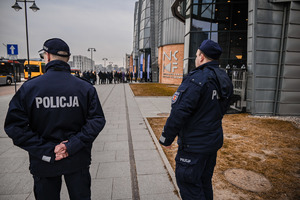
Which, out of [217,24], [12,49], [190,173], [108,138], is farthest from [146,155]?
[217,24]

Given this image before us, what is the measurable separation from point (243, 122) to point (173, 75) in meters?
21.2

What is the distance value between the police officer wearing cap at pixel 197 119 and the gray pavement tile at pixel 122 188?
1230mm

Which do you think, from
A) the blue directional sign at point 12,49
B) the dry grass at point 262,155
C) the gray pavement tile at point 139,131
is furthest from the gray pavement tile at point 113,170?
the blue directional sign at point 12,49

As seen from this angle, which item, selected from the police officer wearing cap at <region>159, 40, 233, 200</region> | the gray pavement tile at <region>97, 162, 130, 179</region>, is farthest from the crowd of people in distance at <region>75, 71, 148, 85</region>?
the police officer wearing cap at <region>159, 40, 233, 200</region>

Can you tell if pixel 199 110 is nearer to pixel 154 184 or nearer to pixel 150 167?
pixel 154 184

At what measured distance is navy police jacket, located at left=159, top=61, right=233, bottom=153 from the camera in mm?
1917

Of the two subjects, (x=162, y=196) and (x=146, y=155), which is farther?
(x=146, y=155)

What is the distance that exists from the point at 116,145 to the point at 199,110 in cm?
345

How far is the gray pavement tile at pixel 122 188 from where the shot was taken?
9.42 feet

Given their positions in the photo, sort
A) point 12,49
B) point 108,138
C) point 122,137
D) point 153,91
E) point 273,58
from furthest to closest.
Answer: point 153,91 < point 12,49 < point 273,58 < point 122,137 < point 108,138

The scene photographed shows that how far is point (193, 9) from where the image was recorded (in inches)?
597

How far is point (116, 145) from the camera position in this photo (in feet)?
16.1

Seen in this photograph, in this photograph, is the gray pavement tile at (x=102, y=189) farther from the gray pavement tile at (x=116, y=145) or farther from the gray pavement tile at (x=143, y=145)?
the gray pavement tile at (x=143, y=145)

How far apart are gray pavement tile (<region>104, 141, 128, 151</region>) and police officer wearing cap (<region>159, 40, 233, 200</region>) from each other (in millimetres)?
2899
